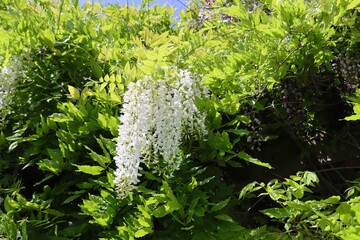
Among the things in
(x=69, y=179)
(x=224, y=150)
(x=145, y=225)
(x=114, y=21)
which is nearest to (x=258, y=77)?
(x=224, y=150)

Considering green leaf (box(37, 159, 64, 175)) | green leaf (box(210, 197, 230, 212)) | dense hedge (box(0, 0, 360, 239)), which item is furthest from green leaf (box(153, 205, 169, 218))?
green leaf (box(37, 159, 64, 175))

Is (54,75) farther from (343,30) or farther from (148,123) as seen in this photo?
(343,30)

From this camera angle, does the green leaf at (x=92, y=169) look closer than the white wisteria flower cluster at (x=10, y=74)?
Yes

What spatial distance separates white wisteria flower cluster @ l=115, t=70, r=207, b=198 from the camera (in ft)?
5.07

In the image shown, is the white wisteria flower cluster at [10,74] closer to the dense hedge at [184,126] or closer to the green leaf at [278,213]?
the dense hedge at [184,126]

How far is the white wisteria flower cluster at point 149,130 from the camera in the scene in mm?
1546

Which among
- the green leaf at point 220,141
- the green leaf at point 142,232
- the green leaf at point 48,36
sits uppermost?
the green leaf at point 48,36

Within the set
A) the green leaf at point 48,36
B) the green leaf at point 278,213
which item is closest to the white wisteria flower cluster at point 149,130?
the green leaf at point 278,213

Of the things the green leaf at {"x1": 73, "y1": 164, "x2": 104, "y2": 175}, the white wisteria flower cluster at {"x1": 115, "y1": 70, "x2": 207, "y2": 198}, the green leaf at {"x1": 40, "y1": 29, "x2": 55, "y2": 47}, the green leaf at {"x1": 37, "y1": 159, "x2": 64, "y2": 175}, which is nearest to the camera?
the white wisteria flower cluster at {"x1": 115, "y1": 70, "x2": 207, "y2": 198}

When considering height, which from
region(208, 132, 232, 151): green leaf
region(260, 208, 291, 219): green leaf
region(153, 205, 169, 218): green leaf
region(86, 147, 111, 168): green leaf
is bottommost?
region(260, 208, 291, 219): green leaf

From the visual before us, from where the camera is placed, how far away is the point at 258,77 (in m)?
1.72

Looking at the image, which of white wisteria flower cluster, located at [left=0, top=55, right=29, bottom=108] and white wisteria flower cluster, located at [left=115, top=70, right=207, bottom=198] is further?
white wisteria flower cluster, located at [left=0, top=55, right=29, bottom=108]

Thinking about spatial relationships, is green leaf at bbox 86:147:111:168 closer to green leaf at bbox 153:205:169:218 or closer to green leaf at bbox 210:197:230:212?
green leaf at bbox 153:205:169:218

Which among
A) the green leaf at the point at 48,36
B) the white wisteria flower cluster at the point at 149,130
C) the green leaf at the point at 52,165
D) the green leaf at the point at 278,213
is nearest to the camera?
the green leaf at the point at 278,213
